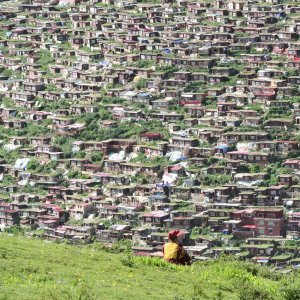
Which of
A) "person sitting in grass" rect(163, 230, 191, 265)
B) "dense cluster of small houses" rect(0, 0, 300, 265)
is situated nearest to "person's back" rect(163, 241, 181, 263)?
"person sitting in grass" rect(163, 230, 191, 265)

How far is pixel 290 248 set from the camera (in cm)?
4006

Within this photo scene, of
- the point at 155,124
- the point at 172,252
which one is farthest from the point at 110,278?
the point at 155,124

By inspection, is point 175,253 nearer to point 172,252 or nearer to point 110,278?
point 172,252

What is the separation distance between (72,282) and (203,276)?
272cm

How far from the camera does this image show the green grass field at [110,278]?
Answer: 20.2 metres

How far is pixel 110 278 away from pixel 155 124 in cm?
2824

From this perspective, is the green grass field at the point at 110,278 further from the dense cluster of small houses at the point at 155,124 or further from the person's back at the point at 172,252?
the dense cluster of small houses at the point at 155,124

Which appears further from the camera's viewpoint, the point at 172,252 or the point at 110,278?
the point at 172,252

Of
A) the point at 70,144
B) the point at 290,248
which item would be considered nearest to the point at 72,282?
the point at 290,248

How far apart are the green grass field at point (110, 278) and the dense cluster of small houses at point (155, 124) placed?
15091mm

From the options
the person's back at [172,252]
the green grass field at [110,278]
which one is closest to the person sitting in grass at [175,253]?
the person's back at [172,252]

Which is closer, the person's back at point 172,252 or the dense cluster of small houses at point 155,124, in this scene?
the person's back at point 172,252

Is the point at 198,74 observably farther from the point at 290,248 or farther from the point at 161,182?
the point at 290,248

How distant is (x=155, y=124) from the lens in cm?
4969
